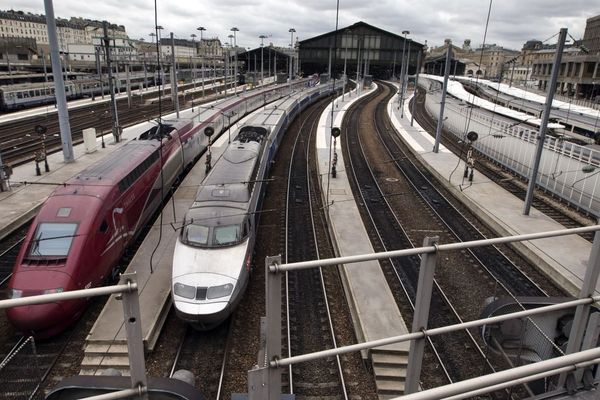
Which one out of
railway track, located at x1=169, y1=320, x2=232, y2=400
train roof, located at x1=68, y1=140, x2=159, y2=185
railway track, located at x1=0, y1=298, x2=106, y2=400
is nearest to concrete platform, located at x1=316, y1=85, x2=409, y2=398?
railway track, located at x1=169, y1=320, x2=232, y2=400

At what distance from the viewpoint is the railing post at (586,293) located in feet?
13.4

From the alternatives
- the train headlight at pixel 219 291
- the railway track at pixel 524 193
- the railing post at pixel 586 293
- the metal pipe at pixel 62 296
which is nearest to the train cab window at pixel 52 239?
the train headlight at pixel 219 291

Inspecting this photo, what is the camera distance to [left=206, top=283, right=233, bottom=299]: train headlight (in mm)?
10445

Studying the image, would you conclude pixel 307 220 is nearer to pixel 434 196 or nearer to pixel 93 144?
pixel 434 196

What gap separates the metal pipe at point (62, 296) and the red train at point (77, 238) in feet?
28.5

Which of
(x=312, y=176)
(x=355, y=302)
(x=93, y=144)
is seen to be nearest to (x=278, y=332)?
(x=355, y=302)

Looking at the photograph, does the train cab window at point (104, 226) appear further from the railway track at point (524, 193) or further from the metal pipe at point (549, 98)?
the railway track at point (524, 193)

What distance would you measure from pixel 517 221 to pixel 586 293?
49.8 feet

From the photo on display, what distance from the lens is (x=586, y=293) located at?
A: 4.20 m

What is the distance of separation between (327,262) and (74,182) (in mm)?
12215

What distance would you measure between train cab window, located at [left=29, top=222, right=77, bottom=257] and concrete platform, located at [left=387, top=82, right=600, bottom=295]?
1445 cm

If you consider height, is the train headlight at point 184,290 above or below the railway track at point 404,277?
above

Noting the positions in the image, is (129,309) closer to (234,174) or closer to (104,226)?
(104,226)

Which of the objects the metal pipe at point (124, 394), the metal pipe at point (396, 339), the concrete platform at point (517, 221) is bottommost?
the concrete platform at point (517, 221)
